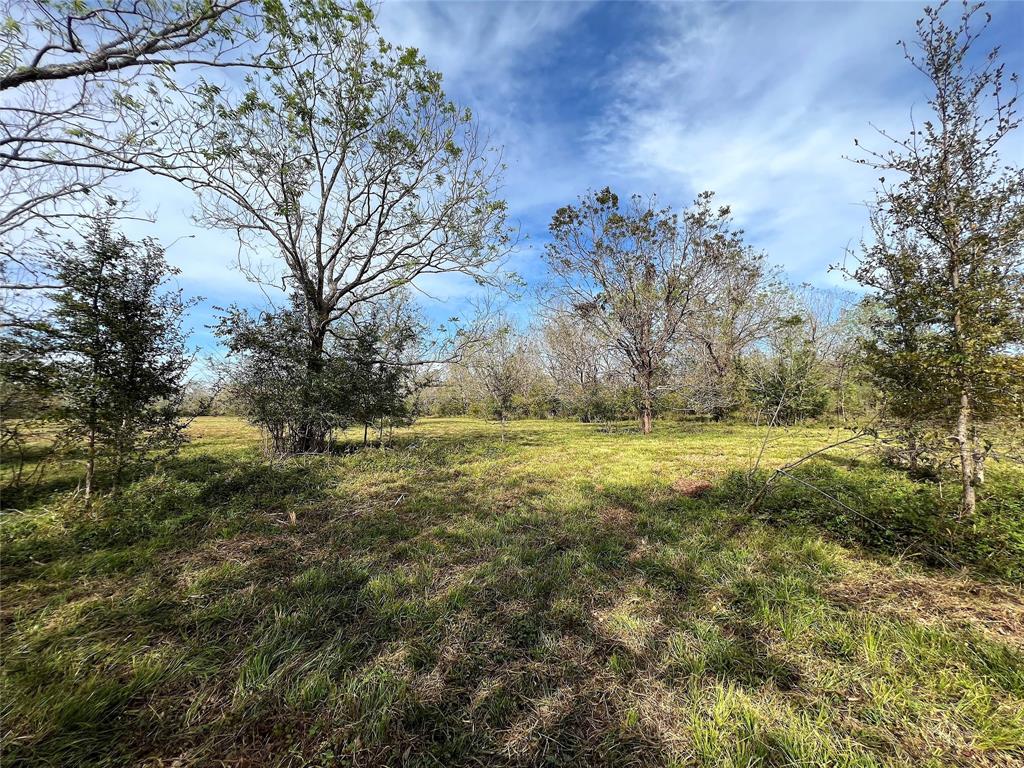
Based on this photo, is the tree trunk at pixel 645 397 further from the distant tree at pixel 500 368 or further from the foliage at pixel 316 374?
the foliage at pixel 316 374

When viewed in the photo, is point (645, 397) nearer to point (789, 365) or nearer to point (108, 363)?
point (789, 365)

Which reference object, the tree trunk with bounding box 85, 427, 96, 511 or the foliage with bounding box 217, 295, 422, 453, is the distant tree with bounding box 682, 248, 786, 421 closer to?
the foliage with bounding box 217, 295, 422, 453

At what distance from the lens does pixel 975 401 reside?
3.80 metres

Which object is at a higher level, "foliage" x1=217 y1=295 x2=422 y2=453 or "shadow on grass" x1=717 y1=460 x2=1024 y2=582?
"foliage" x1=217 y1=295 x2=422 y2=453

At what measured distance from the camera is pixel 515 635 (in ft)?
8.29

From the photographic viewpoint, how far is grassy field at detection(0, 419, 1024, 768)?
5.65 feet

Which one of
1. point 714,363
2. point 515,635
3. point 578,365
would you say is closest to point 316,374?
point 515,635

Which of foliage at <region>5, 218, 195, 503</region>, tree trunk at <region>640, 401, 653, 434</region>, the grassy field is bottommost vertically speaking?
the grassy field

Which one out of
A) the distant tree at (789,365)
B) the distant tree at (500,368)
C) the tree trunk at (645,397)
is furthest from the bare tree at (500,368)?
the distant tree at (789,365)

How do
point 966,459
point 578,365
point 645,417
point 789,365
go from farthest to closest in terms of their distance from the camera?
point 578,365 < point 789,365 < point 645,417 < point 966,459

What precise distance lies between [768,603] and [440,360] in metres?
9.10

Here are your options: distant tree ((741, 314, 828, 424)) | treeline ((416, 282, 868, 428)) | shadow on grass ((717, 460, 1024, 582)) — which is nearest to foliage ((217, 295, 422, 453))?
treeline ((416, 282, 868, 428))

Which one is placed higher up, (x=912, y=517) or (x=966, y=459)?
(x=966, y=459)

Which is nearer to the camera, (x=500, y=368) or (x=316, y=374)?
(x=316, y=374)
